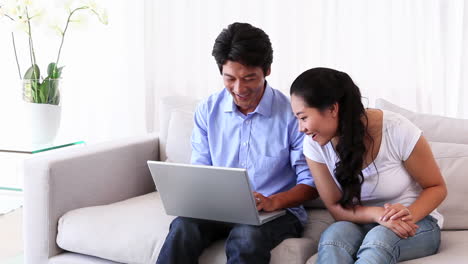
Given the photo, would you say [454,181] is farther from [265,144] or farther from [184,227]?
[184,227]

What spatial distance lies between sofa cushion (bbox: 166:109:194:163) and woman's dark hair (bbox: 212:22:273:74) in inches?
21.1

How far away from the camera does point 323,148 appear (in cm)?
182

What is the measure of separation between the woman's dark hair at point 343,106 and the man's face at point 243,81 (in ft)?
0.70

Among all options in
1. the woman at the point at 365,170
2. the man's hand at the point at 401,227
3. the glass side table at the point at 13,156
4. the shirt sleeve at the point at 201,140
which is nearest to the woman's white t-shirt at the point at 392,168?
the woman at the point at 365,170

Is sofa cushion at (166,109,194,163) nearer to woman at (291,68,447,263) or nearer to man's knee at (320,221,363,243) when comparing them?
woman at (291,68,447,263)

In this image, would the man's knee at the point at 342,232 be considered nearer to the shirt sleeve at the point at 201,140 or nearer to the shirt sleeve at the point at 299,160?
the shirt sleeve at the point at 299,160

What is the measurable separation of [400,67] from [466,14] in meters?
0.34

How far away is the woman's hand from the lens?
1.67m

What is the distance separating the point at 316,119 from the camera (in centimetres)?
171

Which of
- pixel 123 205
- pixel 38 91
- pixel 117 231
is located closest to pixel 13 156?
pixel 38 91

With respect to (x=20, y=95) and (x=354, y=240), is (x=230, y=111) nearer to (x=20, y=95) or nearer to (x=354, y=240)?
(x=354, y=240)

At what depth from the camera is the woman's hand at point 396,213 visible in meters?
1.67

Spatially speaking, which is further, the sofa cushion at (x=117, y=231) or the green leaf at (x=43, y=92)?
the green leaf at (x=43, y=92)

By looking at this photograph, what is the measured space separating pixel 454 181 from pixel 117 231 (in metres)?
1.08
